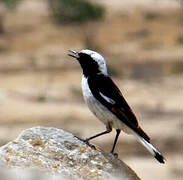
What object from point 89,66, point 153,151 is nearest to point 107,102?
point 89,66

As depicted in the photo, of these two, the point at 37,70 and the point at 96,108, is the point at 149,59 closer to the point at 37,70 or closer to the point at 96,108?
the point at 37,70

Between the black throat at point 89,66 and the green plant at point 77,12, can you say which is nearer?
the black throat at point 89,66

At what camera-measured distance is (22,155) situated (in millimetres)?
6188

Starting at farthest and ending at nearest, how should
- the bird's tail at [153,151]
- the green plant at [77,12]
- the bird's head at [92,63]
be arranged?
the green plant at [77,12] → the bird's head at [92,63] → the bird's tail at [153,151]

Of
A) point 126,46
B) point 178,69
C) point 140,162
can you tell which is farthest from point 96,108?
point 126,46

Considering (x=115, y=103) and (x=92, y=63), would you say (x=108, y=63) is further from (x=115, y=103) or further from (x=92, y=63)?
(x=115, y=103)

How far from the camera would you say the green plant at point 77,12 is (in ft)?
157

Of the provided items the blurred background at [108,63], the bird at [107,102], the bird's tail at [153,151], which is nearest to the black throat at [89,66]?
the bird at [107,102]

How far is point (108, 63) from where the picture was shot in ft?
131

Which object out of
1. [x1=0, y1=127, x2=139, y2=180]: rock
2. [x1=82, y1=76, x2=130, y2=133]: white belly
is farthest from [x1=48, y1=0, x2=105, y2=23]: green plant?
[x1=0, y1=127, x2=139, y2=180]: rock

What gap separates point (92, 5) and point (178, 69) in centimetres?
1239

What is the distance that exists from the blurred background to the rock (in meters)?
13.9

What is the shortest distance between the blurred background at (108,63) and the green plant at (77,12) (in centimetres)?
6

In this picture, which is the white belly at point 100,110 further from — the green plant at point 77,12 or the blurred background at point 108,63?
the green plant at point 77,12
